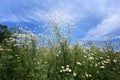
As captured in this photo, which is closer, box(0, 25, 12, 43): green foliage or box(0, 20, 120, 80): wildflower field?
box(0, 20, 120, 80): wildflower field

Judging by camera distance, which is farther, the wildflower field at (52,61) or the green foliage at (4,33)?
the green foliage at (4,33)

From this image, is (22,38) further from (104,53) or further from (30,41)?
(104,53)

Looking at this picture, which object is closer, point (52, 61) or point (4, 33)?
point (52, 61)

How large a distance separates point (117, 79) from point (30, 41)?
92.8 inches

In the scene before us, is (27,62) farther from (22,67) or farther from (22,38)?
(22,38)

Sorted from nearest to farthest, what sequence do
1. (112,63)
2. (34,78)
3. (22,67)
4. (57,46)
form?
(34,78) → (22,67) → (57,46) → (112,63)

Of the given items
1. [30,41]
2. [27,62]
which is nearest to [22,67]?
[27,62]

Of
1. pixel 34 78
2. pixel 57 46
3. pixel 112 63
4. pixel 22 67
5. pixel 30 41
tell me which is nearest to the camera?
pixel 34 78

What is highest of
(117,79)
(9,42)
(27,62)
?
(9,42)

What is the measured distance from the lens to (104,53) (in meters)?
10.4

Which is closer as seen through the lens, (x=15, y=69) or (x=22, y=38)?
(x=15, y=69)

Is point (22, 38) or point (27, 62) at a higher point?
point (22, 38)

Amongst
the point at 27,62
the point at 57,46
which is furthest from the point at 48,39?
the point at 27,62

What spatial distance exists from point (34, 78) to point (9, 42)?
72.6 inches
